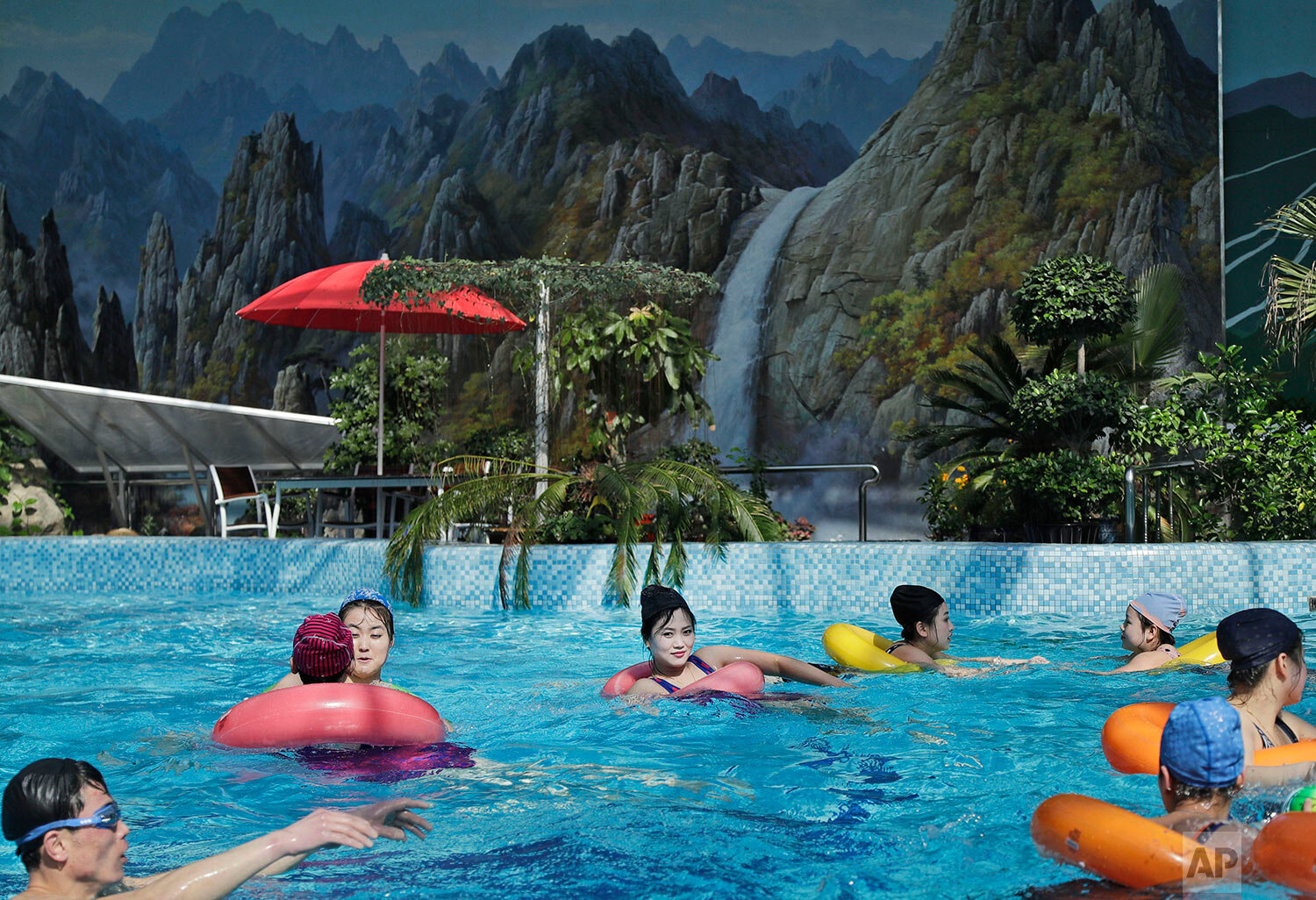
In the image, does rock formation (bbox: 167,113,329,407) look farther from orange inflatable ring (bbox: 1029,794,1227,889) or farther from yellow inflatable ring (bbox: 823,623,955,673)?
orange inflatable ring (bbox: 1029,794,1227,889)

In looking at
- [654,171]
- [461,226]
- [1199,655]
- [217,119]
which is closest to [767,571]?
[1199,655]

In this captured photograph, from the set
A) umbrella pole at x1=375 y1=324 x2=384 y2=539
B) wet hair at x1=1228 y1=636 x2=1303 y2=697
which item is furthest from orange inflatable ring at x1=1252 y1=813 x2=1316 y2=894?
umbrella pole at x1=375 y1=324 x2=384 y2=539

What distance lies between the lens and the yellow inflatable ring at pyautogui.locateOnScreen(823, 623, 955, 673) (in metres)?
4.93

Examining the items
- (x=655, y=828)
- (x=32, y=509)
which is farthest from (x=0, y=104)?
(x=655, y=828)

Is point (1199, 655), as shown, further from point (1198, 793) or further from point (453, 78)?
point (453, 78)

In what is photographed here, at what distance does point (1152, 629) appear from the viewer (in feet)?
15.8

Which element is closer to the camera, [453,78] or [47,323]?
[47,323]

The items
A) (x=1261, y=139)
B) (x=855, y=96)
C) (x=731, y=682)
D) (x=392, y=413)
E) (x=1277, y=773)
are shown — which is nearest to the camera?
(x=1277, y=773)

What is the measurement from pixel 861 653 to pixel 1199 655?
4.38 ft

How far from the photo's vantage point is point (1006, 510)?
360 inches

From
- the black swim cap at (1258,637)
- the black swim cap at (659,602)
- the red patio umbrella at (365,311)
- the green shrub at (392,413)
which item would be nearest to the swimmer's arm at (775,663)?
the black swim cap at (659,602)

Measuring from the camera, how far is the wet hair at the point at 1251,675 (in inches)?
112

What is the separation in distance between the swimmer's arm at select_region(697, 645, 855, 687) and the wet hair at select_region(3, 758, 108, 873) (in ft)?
9.69

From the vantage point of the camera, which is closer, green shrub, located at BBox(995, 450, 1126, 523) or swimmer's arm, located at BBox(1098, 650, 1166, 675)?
swimmer's arm, located at BBox(1098, 650, 1166, 675)
